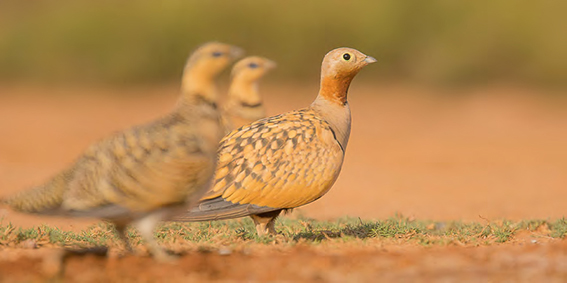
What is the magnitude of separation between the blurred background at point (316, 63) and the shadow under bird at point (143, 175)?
15761 mm

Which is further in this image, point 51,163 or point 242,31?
point 242,31

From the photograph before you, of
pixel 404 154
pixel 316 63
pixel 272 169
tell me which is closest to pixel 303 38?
pixel 316 63

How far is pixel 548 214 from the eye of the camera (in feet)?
32.4

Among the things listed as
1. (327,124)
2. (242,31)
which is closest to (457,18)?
(242,31)

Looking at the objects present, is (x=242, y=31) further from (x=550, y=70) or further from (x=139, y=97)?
(x=550, y=70)

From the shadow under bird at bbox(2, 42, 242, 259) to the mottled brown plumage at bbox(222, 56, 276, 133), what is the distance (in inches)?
135

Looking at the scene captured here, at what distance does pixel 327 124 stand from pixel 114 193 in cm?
235

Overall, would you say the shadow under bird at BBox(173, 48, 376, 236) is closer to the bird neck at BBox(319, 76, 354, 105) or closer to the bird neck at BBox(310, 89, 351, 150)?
the bird neck at BBox(310, 89, 351, 150)

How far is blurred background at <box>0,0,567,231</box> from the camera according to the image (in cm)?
2336

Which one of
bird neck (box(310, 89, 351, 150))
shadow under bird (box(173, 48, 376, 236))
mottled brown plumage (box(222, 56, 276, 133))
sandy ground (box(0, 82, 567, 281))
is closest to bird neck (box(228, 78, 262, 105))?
mottled brown plumage (box(222, 56, 276, 133))

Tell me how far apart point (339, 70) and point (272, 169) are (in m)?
1.18

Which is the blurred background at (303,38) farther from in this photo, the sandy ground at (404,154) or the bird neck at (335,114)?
the bird neck at (335,114)

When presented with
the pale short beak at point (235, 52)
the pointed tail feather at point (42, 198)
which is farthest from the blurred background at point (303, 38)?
the pointed tail feather at point (42, 198)

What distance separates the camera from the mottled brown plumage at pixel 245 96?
28.8 ft
